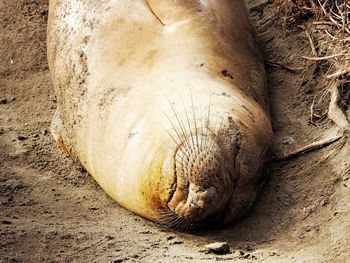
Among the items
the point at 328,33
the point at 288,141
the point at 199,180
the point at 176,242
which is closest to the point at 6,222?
the point at 176,242

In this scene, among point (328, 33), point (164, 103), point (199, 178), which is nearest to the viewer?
point (199, 178)

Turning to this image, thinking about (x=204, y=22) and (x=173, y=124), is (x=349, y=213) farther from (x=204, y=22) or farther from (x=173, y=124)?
(x=204, y=22)

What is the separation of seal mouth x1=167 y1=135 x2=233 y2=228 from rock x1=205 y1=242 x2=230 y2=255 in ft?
0.51

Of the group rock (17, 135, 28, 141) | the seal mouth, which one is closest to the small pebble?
the seal mouth

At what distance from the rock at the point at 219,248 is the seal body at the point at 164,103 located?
16 cm

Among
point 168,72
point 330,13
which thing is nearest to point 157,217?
point 168,72

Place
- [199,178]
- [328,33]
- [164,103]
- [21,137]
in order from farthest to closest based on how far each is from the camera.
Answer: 1. [21,137]
2. [328,33]
3. [164,103]
4. [199,178]

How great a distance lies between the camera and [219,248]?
3.98 meters

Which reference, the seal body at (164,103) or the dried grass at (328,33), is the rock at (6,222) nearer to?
the seal body at (164,103)

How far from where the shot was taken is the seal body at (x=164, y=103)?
408cm

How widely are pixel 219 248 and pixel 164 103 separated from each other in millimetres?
863

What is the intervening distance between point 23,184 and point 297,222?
5.45 ft

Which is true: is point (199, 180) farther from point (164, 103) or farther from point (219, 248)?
point (164, 103)

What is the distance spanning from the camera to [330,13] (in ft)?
16.8
